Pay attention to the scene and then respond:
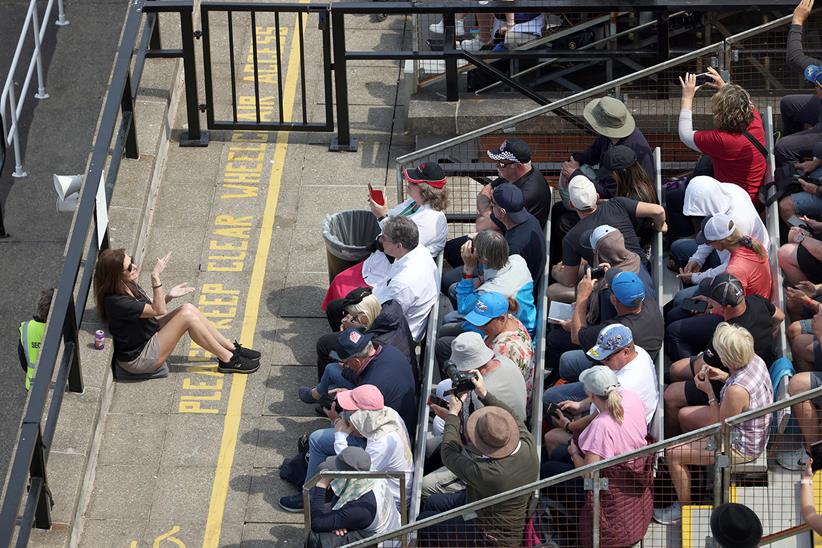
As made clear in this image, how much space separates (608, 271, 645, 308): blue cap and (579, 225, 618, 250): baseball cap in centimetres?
72

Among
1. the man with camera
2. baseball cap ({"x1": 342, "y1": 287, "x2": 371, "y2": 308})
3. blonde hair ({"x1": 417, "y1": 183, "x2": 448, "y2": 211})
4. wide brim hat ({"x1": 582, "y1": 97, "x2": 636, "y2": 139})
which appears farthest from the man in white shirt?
wide brim hat ({"x1": 582, "y1": 97, "x2": 636, "y2": 139})

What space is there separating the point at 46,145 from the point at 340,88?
4.76 m

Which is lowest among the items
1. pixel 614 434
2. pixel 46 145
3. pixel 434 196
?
pixel 614 434

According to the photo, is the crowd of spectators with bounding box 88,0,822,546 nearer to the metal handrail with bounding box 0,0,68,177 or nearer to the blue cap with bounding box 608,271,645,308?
the blue cap with bounding box 608,271,645,308

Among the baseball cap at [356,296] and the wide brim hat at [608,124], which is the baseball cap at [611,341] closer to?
the baseball cap at [356,296]

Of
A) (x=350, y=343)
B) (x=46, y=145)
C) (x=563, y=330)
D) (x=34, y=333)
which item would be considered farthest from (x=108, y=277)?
(x=46, y=145)

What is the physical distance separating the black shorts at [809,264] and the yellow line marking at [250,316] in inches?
177

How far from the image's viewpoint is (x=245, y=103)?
51.7 ft

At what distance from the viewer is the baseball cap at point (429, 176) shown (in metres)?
12.9

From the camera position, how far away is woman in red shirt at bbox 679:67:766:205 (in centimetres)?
1246

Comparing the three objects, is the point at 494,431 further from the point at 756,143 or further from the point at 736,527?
the point at 756,143

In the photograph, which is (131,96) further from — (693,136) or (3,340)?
(693,136)

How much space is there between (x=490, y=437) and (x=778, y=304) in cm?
284

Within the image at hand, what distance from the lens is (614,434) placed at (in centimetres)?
1027
